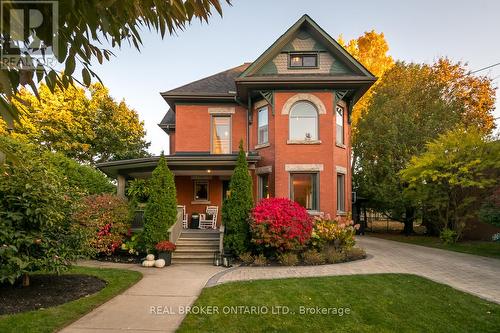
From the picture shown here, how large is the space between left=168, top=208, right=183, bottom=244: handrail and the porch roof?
6.91ft

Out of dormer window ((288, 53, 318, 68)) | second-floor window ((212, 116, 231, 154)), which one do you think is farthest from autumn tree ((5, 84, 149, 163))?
dormer window ((288, 53, 318, 68))

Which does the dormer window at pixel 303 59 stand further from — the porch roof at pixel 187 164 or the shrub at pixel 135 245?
the shrub at pixel 135 245

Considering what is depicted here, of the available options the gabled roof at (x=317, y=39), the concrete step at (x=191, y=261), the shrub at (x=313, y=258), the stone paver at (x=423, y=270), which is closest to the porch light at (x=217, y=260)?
the concrete step at (x=191, y=261)

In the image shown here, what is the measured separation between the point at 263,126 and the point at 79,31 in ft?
42.2

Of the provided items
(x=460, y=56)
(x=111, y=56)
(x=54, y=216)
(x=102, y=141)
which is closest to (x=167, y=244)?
(x=54, y=216)

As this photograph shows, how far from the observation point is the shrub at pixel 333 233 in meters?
11.6

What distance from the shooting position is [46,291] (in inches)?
269

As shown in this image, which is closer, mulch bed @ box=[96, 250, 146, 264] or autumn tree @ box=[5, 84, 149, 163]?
mulch bed @ box=[96, 250, 146, 264]

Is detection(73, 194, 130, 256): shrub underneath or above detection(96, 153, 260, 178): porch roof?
underneath

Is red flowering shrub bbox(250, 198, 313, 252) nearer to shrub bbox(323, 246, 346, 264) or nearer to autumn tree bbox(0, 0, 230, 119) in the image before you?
shrub bbox(323, 246, 346, 264)

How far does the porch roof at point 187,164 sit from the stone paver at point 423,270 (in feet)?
16.7

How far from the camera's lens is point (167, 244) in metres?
10.8

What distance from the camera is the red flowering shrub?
10.6m

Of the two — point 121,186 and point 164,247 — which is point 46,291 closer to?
point 164,247
